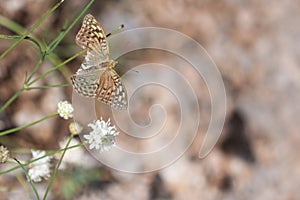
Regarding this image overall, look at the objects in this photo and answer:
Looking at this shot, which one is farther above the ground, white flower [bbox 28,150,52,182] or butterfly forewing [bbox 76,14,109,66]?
butterfly forewing [bbox 76,14,109,66]

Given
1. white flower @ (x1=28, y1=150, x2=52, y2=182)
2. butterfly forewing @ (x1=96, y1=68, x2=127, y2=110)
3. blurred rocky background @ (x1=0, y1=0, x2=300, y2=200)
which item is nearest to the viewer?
butterfly forewing @ (x1=96, y1=68, x2=127, y2=110)

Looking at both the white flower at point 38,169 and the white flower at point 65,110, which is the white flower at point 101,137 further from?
the white flower at point 38,169

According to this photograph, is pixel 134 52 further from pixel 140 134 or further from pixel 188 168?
pixel 188 168

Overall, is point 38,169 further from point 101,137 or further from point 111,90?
point 111,90

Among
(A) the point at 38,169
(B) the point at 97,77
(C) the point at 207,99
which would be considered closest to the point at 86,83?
(B) the point at 97,77

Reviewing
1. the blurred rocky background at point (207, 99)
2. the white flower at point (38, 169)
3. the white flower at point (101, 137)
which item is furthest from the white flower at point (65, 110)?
the blurred rocky background at point (207, 99)

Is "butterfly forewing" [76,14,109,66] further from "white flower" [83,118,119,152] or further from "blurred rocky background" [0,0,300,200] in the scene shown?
"blurred rocky background" [0,0,300,200]

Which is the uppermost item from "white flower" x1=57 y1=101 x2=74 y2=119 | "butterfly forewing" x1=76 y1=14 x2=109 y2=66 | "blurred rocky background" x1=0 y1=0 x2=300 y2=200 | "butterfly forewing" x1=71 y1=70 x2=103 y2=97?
"blurred rocky background" x1=0 y1=0 x2=300 y2=200

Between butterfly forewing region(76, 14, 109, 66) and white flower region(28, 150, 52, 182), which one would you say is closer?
butterfly forewing region(76, 14, 109, 66)

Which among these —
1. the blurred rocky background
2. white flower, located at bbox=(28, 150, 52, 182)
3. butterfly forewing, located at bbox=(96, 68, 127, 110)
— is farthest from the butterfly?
the blurred rocky background
